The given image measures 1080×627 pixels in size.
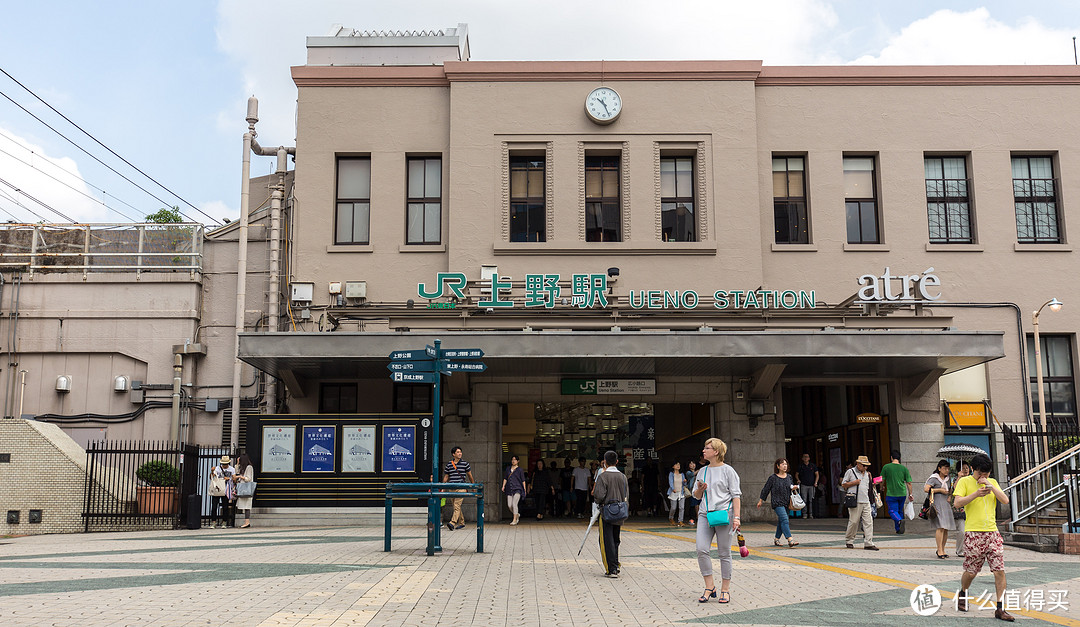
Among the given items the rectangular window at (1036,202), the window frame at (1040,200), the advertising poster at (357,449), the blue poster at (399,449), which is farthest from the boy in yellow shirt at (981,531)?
the rectangular window at (1036,202)

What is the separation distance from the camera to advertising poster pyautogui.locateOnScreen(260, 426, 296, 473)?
22.2 metres

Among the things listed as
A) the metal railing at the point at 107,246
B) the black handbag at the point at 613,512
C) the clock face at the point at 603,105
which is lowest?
the black handbag at the point at 613,512

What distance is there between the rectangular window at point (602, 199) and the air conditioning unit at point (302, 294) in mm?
7155

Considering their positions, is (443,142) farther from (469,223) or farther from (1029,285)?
(1029,285)

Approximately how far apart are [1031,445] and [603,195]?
461 inches

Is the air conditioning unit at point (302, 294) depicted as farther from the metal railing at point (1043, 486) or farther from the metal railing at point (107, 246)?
the metal railing at point (1043, 486)

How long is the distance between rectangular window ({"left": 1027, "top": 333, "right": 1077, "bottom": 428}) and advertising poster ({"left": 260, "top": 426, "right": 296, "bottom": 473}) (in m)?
18.2

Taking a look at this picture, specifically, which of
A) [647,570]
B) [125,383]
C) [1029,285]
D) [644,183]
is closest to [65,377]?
[125,383]

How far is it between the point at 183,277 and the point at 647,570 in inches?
735

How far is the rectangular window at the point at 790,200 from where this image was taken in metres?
26.3

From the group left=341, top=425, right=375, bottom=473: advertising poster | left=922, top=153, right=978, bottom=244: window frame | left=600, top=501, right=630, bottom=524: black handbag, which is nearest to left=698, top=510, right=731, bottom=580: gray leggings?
left=600, top=501, right=630, bottom=524: black handbag

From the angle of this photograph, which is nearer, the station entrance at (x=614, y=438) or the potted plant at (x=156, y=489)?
the potted plant at (x=156, y=489)

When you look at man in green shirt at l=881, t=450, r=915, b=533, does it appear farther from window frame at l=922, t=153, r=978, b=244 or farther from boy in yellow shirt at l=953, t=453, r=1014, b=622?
boy in yellow shirt at l=953, t=453, r=1014, b=622

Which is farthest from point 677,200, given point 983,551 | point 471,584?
point 983,551
